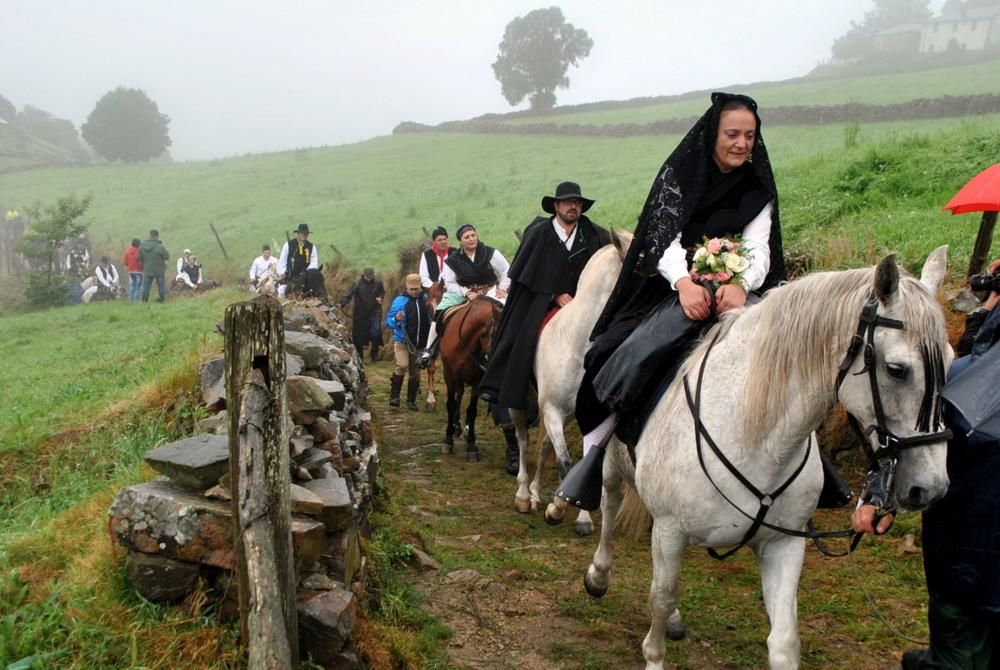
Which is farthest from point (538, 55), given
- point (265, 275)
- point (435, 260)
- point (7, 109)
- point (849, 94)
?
point (7, 109)

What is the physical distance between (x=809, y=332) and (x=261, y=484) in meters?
2.22

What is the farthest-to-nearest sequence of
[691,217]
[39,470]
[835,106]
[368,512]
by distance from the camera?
[835,106], [39,470], [368,512], [691,217]

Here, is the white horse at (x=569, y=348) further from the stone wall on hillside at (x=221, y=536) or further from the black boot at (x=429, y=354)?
the black boot at (x=429, y=354)

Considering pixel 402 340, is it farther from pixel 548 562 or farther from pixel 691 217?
pixel 691 217

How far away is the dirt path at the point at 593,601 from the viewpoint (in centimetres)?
418

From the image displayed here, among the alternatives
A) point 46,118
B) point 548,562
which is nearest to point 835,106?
point 548,562

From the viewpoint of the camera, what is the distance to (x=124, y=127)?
78.4m

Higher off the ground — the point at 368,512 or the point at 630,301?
the point at 630,301

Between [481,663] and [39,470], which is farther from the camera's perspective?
[39,470]

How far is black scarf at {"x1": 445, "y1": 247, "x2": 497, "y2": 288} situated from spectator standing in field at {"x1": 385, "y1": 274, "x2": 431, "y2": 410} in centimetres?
219

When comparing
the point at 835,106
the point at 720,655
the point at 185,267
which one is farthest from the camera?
the point at 835,106

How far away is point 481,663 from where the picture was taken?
406 cm

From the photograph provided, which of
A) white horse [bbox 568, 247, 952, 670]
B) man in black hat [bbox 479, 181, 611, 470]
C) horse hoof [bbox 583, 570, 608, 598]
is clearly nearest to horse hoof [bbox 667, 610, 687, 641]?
horse hoof [bbox 583, 570, 608, 598]

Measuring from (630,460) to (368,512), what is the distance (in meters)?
2.14
